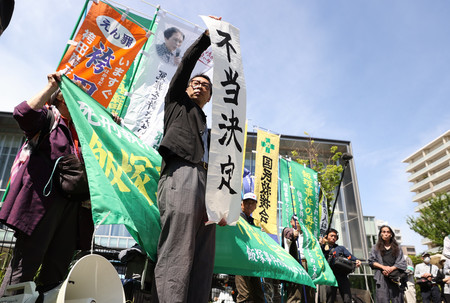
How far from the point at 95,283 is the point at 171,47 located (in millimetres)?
4273

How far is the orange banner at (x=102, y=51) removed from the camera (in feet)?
14.1

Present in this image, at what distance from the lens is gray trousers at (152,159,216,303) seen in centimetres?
195

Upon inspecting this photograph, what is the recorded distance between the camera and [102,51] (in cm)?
456

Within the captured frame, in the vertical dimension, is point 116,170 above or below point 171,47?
below

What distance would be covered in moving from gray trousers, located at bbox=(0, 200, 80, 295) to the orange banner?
2.31m

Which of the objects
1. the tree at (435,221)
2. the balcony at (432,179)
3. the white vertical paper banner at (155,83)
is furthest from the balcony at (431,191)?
the white vertical paper banner at (155,83)

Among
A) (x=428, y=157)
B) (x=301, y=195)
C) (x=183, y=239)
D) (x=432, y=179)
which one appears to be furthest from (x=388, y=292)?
(x=428, y=157)

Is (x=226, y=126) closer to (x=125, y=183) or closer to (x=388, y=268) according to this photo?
(x=125, y=183)

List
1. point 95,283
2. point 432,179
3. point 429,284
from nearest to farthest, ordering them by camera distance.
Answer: point 95,283
point 429,284
point 432,179

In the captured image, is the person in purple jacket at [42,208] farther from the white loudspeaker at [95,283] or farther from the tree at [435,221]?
the tree at [435,221]

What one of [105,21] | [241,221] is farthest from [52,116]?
[105,21]

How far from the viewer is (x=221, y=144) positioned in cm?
256

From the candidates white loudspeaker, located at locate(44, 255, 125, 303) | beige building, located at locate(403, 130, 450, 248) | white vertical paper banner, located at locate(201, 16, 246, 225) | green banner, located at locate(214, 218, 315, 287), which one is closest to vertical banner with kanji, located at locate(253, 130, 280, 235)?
green banner, located at locate(214, 218, 315, 287)

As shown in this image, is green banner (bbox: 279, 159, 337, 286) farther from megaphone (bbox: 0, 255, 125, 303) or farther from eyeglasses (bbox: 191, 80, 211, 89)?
megaphone (bbox: 0, 255, 125, 303)
